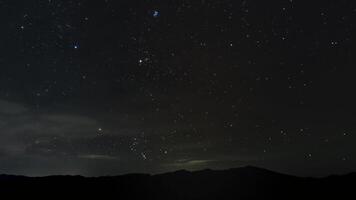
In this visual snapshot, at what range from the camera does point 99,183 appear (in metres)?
49.3

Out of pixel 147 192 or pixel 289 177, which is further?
pixel 289 177

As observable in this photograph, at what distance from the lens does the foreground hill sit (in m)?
46.3

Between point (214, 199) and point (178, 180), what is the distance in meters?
5.96

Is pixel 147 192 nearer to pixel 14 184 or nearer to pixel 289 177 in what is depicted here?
pixel 14 184

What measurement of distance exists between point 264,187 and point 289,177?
4.97 m

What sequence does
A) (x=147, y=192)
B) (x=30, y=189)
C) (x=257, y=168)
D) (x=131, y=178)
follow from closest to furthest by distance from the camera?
(x=30, y=189), (x=147, y=192), (x=131, y=178), (x=257, y=168)

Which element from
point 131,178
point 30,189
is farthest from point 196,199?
point 30,189

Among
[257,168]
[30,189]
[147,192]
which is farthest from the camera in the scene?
[257,168]

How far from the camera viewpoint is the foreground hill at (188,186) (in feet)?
152

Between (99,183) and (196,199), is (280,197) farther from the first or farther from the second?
(99,183)

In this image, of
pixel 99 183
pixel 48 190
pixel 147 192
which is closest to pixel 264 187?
pixel 147 192

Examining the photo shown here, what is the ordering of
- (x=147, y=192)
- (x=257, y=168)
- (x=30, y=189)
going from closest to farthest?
(x=30, y=189) < (x=147, y=192) < (x=257, y=168)

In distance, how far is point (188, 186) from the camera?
50.4 m

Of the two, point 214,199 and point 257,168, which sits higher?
point 257,168
